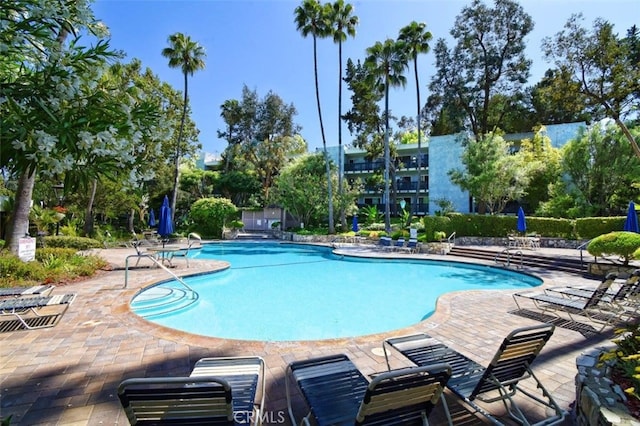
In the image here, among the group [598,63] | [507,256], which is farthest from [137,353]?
[598,63]

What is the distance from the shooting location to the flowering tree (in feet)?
6.72

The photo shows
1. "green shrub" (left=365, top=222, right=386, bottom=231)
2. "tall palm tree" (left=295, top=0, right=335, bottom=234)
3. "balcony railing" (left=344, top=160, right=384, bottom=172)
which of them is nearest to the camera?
"tall palm tree" (left=295, top=0, right=335, bottom=234)

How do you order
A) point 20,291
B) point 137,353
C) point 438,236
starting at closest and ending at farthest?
point 137,353 → point 20,291 → point 438,236

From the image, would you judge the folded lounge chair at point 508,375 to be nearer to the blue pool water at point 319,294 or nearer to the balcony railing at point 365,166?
the blue pool water at point 319,294

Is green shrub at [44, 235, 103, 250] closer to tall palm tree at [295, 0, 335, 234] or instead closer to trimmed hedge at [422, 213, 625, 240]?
tall palm tree at [295, 0, 335, 234]

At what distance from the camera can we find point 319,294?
1012 centimetres

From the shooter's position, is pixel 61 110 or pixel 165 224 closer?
pixel 61 110

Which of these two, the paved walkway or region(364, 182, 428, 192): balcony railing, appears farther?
region(364, 182, 428, 192): balcony railing

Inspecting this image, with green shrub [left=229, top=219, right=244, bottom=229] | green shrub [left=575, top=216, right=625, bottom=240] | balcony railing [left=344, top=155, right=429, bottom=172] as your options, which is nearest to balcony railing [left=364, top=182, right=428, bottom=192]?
balcony railing [left=344, top=155, right=429, bottom=172]

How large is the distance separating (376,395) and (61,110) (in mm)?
2925

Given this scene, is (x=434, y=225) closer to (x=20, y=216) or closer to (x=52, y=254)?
(x=52, y=254)

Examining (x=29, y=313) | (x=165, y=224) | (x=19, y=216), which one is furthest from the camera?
(x=165, y=224)

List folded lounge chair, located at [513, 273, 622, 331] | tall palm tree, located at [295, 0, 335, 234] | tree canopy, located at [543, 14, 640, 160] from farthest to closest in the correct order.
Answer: tall palm tree, located at [295, 0, 335, 234] < tree canopy, located at [543, 14, 640, 160] < folded lounge chair, located at [513, 273, 622, 331]

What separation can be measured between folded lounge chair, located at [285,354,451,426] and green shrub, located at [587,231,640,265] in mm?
10935
